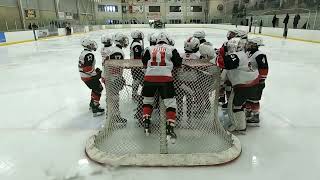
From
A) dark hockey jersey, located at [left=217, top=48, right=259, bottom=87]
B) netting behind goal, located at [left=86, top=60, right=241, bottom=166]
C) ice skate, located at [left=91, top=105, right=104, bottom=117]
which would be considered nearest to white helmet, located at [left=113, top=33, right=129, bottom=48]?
netting behind goal, located at [left=86, top=60, right=241, bottom=166]

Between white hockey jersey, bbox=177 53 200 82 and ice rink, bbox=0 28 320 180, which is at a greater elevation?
white hockey jersey, bbox=177 53 200 82

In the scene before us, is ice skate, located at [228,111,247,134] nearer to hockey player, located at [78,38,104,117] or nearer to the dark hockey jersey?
the dark hockey jersey

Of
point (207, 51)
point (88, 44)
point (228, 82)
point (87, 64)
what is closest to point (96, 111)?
point (87, 64)

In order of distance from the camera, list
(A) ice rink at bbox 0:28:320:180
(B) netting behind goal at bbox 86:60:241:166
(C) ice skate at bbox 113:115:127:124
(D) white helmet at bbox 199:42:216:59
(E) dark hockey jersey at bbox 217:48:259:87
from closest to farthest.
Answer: (A) ice rink at bbox 0:28:320:180 → (B) netting behind goal at bbox 86:60:241:166 → (E) dark hockey jersey at bbox 217:48:259:87 → (C) ice skate at bbox 113:115:127:124 → (D) white helmet at bbox 199:42:216:59

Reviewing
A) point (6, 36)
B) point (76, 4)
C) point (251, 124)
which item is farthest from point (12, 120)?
point (76, 4)

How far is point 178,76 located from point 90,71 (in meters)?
1.32

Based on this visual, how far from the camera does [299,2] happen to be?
57.5 feet

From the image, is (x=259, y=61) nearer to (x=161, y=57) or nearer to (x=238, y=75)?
(x=238, y=75)

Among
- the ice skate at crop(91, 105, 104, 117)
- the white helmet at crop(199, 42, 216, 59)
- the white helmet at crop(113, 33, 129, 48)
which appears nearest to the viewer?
the white helmet at crop(199, 42, 216, 59)

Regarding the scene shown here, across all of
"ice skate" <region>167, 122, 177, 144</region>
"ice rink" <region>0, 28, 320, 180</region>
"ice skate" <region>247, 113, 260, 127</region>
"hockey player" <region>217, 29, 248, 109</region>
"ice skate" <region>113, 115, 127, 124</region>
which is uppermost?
"hockey player" <region>217, 29, 248, 109</region>

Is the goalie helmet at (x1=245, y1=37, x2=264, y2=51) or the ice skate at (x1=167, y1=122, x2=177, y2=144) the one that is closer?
the ice skate at (x1=167, y1=122, x2=177, y2=144)

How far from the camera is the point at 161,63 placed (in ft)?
8.52

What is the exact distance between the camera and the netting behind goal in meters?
2.54

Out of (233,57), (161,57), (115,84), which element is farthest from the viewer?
(115,84)
